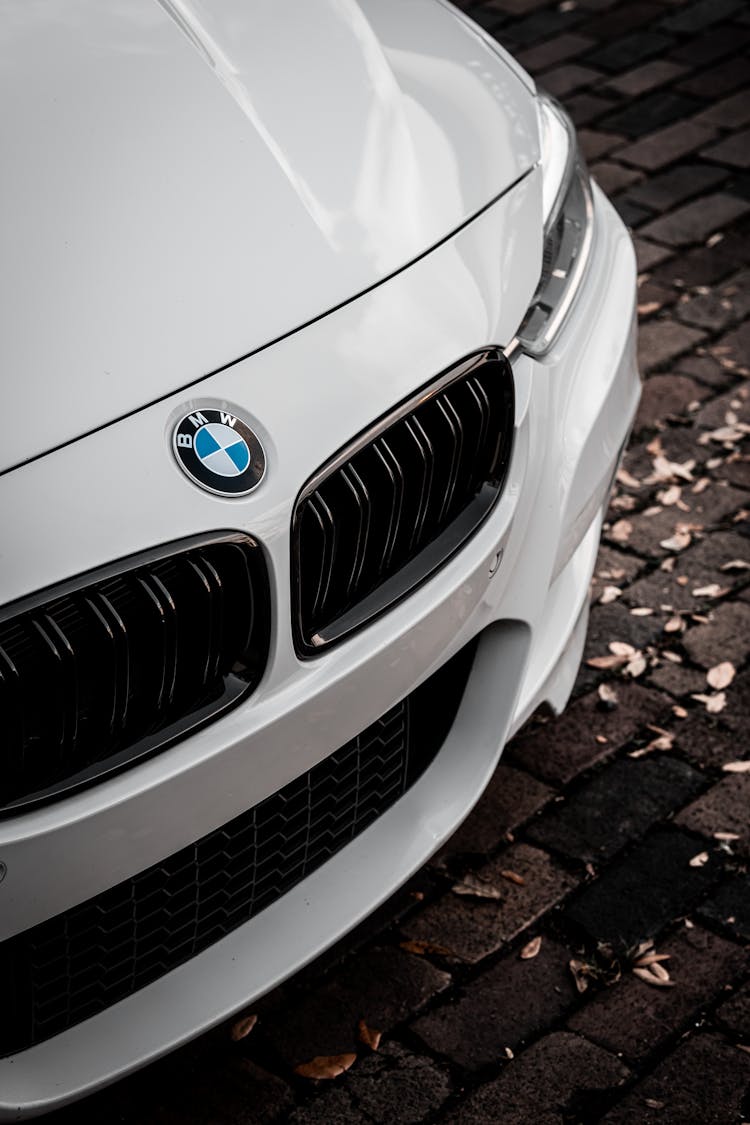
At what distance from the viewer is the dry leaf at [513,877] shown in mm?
2496

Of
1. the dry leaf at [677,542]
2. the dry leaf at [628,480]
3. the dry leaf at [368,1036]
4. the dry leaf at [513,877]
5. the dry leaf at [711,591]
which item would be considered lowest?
the dry leaf at [513,877]

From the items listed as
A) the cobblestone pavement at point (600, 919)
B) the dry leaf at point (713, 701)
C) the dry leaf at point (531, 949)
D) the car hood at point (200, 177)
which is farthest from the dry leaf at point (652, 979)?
the car hood at point (200, 177)

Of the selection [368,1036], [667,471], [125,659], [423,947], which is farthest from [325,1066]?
[667,471]

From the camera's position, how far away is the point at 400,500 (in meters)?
1.91

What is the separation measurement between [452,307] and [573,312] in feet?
1.30

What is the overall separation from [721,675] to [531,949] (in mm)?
833

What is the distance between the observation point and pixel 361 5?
2.43 m

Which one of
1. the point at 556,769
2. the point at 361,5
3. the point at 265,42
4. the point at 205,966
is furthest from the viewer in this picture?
the point at 556,769

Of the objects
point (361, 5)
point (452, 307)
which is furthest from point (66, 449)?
point (361, 5)

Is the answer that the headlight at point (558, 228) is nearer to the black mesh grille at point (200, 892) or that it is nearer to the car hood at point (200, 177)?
the car hood at point (200, 177)

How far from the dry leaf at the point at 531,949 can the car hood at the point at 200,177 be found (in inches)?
44.3

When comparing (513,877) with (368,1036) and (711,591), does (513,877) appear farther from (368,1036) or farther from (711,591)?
(711,591)

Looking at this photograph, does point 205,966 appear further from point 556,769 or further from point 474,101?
point 474,101

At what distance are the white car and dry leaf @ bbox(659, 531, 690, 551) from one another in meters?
0.98
